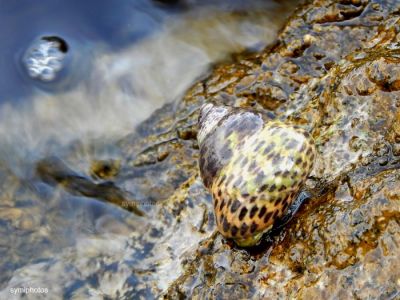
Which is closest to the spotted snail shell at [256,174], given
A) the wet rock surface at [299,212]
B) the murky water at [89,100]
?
the wet rock surface at [299,212]

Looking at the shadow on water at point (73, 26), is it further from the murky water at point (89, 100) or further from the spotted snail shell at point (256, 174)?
the spotted snail shell at point (256, 174)

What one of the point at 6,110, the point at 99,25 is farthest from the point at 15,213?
the point at 99,25

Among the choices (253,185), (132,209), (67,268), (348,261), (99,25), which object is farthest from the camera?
(99,25)

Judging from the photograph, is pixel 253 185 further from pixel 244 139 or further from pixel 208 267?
pixel 208 267

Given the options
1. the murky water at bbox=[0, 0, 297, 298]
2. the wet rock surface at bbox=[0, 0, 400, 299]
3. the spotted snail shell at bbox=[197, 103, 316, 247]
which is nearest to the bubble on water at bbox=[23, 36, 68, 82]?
the murky water at bbox=[0, 0, 297, 298]

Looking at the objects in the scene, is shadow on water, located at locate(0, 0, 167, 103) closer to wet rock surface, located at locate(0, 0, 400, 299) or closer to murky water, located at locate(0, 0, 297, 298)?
murky water, located at locate(0, 0, 297, 298)

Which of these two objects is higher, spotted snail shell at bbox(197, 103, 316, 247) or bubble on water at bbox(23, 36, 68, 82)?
bubble on water at bbox(23, 36, 68, 82)

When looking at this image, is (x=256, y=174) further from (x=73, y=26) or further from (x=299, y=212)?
(x=73, y=26)
